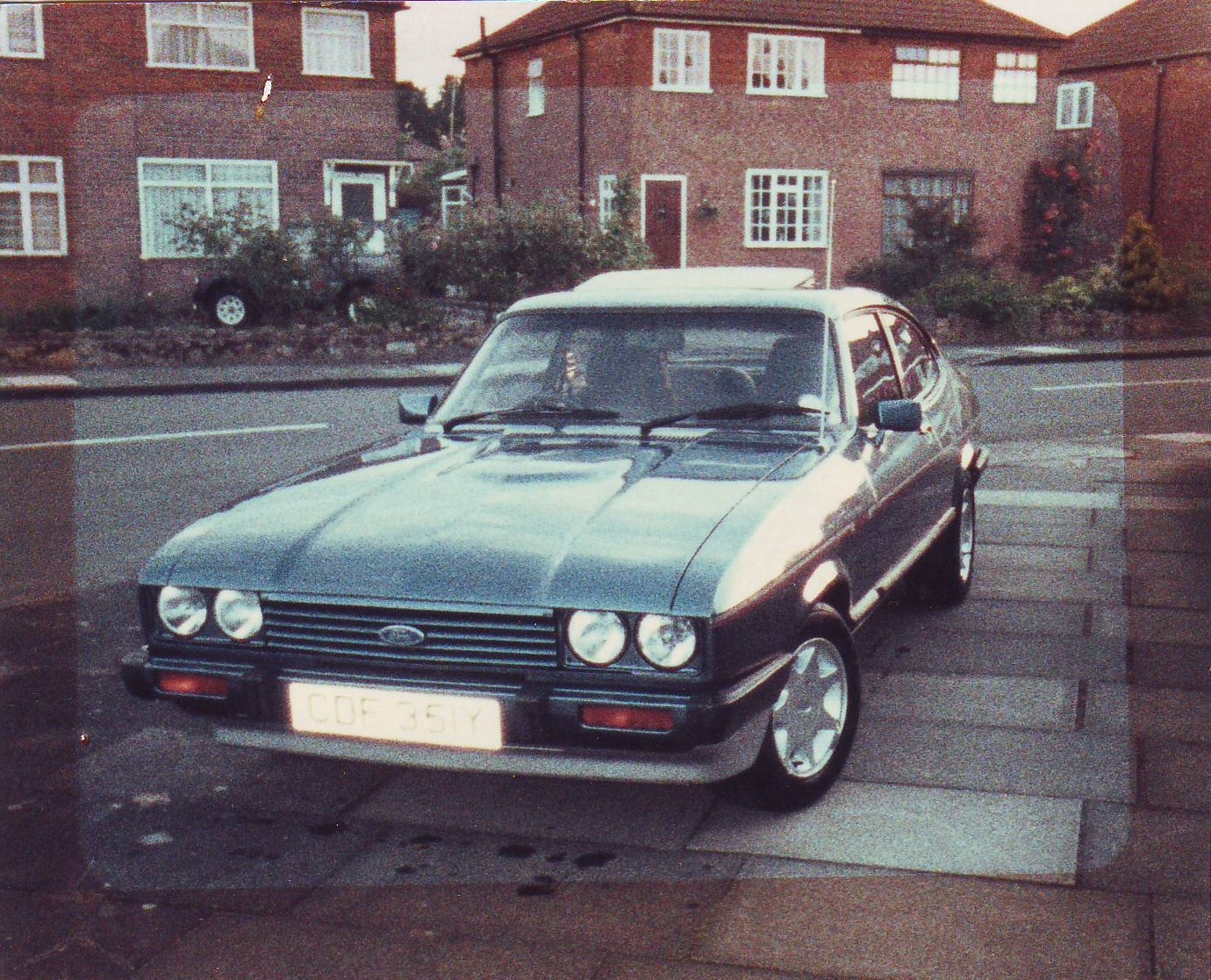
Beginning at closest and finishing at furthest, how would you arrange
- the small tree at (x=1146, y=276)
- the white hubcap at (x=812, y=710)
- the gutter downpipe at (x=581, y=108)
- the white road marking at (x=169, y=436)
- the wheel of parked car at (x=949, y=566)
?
the white hubcap at (x=812, y=710), the wheel of parked car at (x=949, y=566), the white road marking at (x=169, y=436), the small tree at (x=1146, y=276), the gutter downpipe at (x=581, y=108)

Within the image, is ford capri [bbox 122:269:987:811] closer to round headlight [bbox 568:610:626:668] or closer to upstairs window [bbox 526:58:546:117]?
round headlight [bbox 568:610:626:668]

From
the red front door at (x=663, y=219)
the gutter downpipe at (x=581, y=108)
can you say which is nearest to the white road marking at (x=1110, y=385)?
the red front door at (x=663, y=219)

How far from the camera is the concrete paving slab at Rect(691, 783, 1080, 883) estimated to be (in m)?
3.95

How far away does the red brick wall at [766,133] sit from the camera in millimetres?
31562

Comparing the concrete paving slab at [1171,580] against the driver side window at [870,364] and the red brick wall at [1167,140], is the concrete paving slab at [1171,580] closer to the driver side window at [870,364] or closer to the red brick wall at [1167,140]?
the driver side window at [870,364]

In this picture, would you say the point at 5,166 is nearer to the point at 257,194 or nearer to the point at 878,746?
the point at 257,194

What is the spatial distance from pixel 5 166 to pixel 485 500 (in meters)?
25.1

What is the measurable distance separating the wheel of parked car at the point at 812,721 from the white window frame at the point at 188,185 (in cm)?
2351

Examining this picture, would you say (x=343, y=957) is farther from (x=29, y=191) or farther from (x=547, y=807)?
(x=29, y=191)

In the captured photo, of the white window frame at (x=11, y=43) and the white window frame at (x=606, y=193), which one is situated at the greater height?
the white window frame at (x=11, y=43)

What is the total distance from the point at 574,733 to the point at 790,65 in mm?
31224

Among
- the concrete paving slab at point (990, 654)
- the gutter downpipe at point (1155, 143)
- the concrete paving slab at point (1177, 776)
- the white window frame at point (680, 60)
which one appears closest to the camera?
the concrete paving slab at point (1177, 776)

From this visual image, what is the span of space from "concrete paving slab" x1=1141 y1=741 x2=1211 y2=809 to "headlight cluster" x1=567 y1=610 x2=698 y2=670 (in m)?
1.71

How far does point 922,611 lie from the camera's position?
681 centimetres
